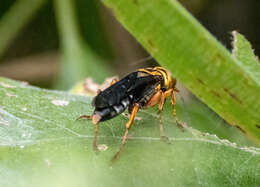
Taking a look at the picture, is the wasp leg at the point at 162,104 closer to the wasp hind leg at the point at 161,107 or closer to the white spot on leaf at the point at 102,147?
the wasp hind leg at the point at 161,107

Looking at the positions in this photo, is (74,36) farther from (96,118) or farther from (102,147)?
(102,147)

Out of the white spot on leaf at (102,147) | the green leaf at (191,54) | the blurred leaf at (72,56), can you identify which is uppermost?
the green leaf at (191,54)

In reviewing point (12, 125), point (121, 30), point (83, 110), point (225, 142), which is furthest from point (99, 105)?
point (121, 30)

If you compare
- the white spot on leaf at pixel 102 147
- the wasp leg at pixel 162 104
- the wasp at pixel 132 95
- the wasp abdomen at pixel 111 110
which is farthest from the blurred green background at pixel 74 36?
the white spot on leaf at pixel 102 147

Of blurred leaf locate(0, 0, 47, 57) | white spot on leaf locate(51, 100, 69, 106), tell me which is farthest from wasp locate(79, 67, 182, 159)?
blurred leaf locate(0, 0, 47, 57)

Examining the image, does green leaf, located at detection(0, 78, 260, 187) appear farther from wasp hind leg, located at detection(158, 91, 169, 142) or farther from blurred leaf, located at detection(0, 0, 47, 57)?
blurred leaf, located at detection(0, 0, 47, 57)

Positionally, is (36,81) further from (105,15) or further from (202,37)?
(202,37)

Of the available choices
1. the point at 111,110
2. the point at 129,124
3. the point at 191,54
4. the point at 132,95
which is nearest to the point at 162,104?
the point at 132,95
